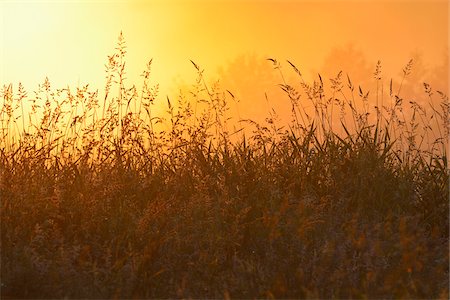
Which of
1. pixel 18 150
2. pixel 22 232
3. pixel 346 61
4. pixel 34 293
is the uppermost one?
pixel 346 61

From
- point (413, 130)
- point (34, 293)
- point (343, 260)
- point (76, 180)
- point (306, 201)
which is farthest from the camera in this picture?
point (413, 130)

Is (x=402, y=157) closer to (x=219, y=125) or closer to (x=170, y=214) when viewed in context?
(x=219, y=125)

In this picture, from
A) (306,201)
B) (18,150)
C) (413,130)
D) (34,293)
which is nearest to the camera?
(34,293)

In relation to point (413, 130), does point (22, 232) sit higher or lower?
lower

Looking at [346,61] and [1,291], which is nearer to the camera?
[1,291]

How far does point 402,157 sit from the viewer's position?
5.91 meters

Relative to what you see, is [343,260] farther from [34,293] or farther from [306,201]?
[34,293]

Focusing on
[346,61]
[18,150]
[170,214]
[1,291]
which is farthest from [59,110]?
[346,61]

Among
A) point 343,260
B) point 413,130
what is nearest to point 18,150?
point 343,260

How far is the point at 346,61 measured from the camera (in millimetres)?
30500

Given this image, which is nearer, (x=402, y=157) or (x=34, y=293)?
(x=34, y=293)

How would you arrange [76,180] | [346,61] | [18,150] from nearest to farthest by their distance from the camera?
[76,180]
[18,150]
[346,61]

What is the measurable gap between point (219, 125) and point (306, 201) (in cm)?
197

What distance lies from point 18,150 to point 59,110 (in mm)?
511
